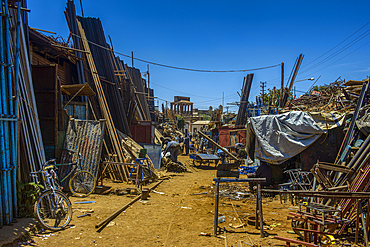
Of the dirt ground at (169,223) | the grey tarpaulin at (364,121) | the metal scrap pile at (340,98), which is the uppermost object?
→ the metal scrap pile at (340,98)

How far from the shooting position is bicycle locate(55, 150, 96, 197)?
7.23 meters

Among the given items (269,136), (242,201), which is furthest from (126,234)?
(269,136)

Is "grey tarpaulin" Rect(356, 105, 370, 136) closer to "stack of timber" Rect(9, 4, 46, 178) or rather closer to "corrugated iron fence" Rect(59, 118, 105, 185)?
"corrugated iron fence" Rect(59, 118, 105, 185)

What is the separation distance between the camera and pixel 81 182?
24.2 ft

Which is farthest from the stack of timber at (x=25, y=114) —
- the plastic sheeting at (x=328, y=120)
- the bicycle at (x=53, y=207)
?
the plastic sheeting at (x=328, y=120)

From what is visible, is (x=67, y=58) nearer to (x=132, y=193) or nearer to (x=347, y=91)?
(x=132, y=193)

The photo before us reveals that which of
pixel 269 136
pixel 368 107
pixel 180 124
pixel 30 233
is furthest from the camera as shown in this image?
pixel 180 124

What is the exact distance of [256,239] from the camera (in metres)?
4.79

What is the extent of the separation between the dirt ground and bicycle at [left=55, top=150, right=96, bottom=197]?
0.27 meters

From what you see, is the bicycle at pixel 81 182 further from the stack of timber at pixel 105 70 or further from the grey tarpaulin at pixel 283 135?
the grey tarpaulin at pixel 283 135

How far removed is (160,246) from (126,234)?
2.82ft

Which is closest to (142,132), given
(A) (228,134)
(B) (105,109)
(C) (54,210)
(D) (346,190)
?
(B) (105,109)

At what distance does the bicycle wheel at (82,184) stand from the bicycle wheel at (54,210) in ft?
7.23

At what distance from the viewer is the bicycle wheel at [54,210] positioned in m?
4.80
